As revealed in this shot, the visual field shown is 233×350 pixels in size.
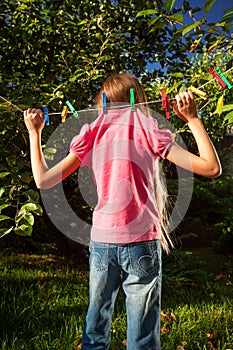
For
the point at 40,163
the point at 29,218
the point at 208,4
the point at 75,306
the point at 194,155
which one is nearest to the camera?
the point at 194,155

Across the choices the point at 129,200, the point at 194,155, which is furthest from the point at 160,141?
the point at 129,200

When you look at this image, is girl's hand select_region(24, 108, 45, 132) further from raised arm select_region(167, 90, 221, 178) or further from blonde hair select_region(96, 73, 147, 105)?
raised arm select_region(167, 90, 221, 178)

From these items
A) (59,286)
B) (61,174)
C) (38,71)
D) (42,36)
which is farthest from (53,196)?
(61,174)

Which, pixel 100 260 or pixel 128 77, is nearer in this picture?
pixel 100 260

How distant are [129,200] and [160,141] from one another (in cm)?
26

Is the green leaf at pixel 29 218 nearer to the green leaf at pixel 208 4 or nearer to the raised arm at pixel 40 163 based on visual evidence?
the raised arm at pixel 40 163

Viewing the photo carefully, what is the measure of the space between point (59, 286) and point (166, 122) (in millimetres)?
1876

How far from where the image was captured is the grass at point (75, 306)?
289 cm

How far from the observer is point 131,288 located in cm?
179

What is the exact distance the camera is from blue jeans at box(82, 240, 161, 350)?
175 cm

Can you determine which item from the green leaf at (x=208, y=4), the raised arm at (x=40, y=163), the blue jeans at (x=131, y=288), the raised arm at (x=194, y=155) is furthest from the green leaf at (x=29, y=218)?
the green leaf at (x=208, y=4)

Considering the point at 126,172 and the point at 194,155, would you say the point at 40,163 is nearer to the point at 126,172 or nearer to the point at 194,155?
the point at 126,172

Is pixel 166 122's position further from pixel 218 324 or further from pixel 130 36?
pixel 218 324

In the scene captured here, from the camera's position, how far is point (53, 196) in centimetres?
457
